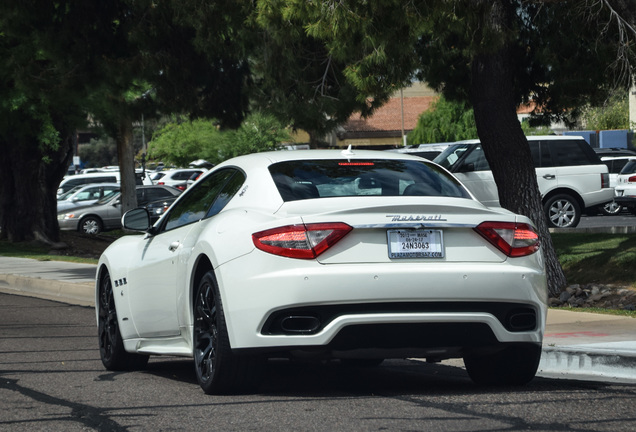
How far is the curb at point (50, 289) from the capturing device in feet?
52.9

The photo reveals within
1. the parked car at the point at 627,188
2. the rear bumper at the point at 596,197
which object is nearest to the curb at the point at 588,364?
the rear bumper at the point at 596,197

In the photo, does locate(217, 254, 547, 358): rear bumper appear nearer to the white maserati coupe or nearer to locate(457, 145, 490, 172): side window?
the white maserati coupe

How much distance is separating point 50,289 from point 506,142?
7.57 m

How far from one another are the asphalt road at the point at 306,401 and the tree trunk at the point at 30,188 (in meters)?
18.6

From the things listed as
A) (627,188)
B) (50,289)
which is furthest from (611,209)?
(50,289)

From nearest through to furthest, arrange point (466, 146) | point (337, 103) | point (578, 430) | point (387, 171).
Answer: point (578, 430) → point (387, 171) → point (337, 103) → point (466, 146)

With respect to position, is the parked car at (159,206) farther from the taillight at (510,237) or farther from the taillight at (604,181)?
the taillight at (510,237)

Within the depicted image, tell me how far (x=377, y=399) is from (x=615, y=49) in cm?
880

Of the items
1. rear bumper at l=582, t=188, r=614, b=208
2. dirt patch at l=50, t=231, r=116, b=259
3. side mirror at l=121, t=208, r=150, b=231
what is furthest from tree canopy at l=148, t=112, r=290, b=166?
side mirror at l=121, t=208, r=150, b=231

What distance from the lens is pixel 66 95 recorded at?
18656mm

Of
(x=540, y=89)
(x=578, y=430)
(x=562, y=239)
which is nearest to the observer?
(x=578, y=430)

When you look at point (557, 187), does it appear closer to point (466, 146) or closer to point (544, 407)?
point (466, 146)

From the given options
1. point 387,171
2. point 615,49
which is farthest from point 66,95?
point 387,171

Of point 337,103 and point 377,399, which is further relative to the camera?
point 337,103
